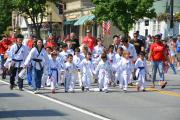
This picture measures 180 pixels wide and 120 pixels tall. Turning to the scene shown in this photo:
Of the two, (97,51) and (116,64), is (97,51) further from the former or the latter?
(116,64)

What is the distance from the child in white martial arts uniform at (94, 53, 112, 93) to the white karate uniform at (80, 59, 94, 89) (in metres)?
0.22

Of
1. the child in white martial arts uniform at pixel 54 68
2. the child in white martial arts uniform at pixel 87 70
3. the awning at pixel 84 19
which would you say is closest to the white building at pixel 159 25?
the awning at pixel 84 19

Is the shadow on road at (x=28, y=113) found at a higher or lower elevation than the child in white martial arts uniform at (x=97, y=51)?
lower

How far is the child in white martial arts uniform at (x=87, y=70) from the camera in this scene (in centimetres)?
1922

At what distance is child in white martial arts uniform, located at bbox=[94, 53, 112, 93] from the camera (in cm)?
1895

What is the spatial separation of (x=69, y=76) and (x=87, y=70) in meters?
0.72

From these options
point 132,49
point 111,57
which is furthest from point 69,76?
point 132,49

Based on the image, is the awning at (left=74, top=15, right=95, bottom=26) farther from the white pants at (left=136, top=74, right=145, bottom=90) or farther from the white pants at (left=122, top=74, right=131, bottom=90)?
the white pants at (left=136, top=74, right=145, bottom=90)

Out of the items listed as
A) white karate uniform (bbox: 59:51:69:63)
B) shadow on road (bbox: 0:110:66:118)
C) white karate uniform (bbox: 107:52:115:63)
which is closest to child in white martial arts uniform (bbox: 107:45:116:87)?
white karate uniform (bbox: 107:52:115:63)

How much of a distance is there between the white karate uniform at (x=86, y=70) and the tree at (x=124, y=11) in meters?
22.8

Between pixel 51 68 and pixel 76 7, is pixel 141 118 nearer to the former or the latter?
pixel 51 68

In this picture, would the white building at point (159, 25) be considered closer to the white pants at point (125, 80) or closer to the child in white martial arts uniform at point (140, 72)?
the child in white martial arts uniform at point (140, 72)

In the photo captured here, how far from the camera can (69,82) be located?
19.0 meters

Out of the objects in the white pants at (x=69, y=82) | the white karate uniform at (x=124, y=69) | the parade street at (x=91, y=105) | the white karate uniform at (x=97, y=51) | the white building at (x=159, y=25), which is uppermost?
the white building at (x=159, y=25)
